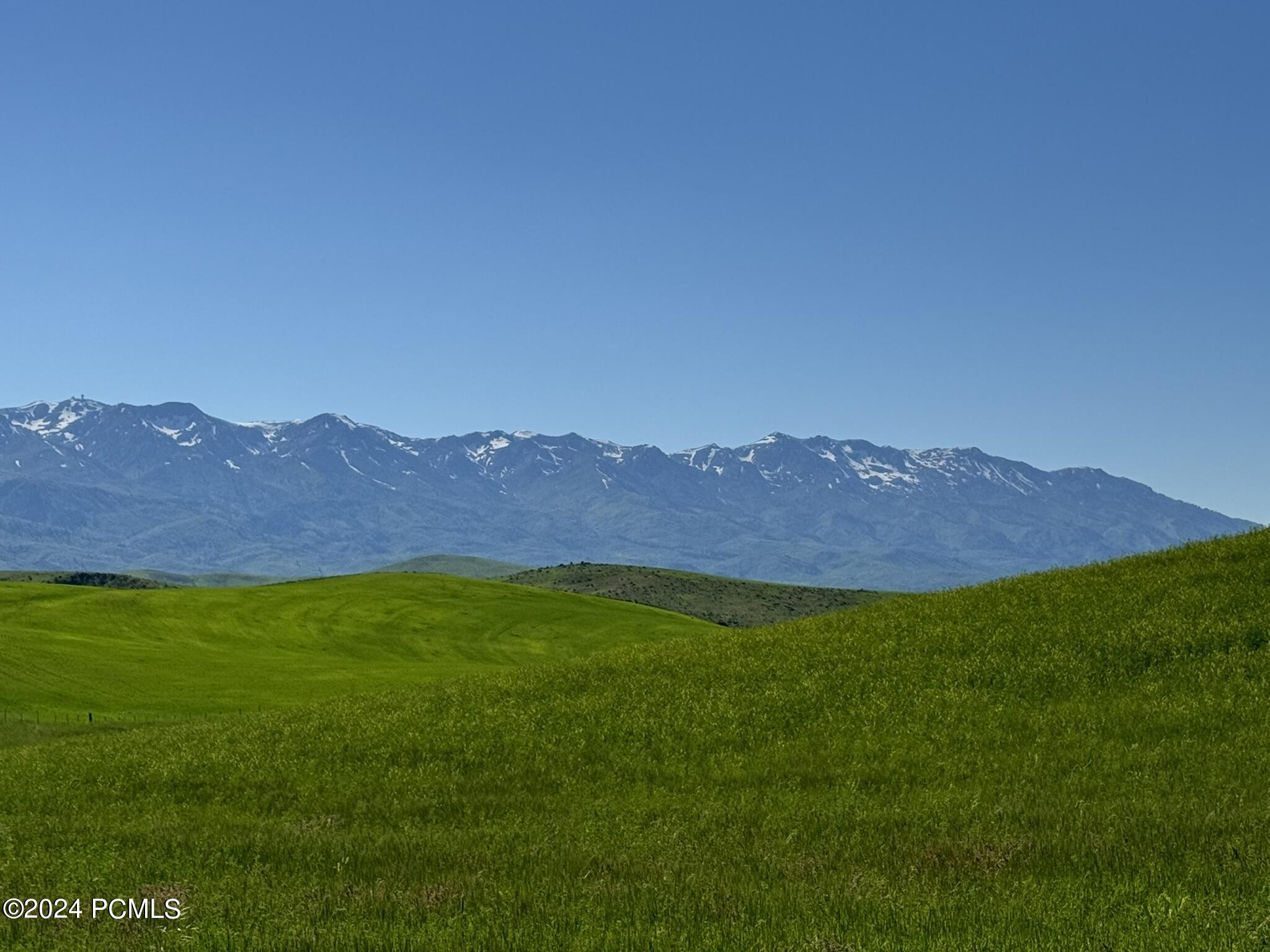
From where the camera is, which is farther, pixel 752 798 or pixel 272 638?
pixel 272 638

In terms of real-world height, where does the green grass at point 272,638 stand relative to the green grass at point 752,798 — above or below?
below

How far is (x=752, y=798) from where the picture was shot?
23250mm

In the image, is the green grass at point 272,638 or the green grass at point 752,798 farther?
the green grass at point 272,638

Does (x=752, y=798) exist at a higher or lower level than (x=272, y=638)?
higher

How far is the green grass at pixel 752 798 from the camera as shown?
13445 millimetres

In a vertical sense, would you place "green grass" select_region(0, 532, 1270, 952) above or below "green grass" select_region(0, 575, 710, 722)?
above

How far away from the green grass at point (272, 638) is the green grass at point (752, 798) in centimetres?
2199

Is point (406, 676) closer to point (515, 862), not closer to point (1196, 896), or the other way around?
point (515, 862)

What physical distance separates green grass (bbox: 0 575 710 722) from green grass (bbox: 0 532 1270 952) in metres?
22.0

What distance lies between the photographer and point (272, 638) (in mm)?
108500

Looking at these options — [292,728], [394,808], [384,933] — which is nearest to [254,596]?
[292,728]

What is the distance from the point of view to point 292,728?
33.4m

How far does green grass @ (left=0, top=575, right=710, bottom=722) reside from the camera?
223ft

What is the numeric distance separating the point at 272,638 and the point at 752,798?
93.9m
